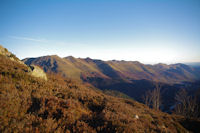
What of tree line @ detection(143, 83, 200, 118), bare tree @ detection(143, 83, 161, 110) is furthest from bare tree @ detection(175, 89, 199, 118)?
bare tree @ detection(143, 83, 161, 110)

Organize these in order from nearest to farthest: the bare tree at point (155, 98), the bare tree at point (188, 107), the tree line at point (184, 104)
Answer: the bare tree at point (188, 107), the tree line at point (184, 104), the bare tree at point (155, 98)

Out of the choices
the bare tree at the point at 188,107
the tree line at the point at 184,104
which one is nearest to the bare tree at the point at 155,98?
the tree line at the point at 184,104

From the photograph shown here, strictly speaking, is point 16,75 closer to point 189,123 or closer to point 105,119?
point 105,119

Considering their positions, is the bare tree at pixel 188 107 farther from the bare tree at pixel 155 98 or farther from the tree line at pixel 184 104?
the bare tree at pixel 155 98

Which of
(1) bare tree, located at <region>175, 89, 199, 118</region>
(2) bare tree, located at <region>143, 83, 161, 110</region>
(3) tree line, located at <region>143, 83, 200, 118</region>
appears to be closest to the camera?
(1) bare tree, located at <region>175, 89, 199, 118</region>

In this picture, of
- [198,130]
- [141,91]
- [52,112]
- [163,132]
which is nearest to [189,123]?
[198,130]

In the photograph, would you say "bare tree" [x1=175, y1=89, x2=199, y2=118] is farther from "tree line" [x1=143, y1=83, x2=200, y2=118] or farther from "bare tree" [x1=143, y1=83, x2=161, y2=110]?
"bare tree" [x1=143, y1=83, x2=161, y2=110]

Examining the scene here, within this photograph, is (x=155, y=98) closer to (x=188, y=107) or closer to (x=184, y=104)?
(x=184, y=104)

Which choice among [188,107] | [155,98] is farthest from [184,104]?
[155,98]

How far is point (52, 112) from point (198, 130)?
16222 millimetres

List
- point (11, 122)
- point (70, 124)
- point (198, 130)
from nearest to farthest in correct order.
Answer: point (11, 122) → point (70, 124) → point (198, 130)

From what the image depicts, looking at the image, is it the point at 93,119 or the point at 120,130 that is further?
the point at 93,119

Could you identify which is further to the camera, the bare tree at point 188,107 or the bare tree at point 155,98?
the bare tree at point 155,98

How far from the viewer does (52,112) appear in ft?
15.6
